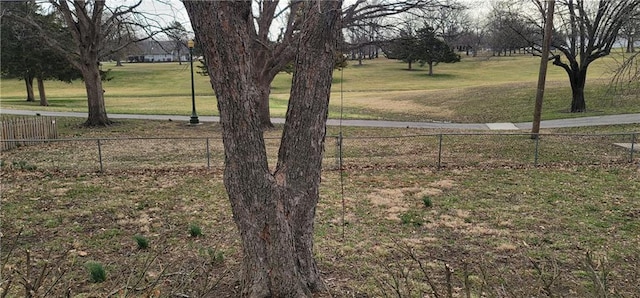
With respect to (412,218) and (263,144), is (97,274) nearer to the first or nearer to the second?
(263,144)

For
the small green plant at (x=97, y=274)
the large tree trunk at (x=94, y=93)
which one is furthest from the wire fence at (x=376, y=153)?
the small green plant at (x=97, y=274)

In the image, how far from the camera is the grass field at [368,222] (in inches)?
187

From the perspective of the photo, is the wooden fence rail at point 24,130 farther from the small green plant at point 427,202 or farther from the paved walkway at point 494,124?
the small green plant at point 427,202

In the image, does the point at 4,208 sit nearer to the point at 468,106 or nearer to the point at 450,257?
the point at 450,257

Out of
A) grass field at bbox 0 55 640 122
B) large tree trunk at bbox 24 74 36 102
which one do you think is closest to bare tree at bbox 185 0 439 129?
grass field at bbox 0 55 640 122

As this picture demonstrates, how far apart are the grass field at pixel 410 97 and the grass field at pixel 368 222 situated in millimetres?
2443

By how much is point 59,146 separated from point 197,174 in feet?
26.1

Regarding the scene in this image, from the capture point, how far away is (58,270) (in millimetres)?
5188

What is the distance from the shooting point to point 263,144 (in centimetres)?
373

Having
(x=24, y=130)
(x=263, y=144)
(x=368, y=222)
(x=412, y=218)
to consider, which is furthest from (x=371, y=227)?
(x=24, y=130)

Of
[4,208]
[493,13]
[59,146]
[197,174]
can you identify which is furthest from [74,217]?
[493,13]

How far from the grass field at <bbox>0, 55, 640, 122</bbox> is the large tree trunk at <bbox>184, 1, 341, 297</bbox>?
0.98 metres

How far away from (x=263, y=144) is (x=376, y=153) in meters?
11.5

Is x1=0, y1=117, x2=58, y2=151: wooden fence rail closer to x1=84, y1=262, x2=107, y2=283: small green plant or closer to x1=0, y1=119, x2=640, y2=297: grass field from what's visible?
x1=0, y1=119, x2=640, y2=297: grass field
